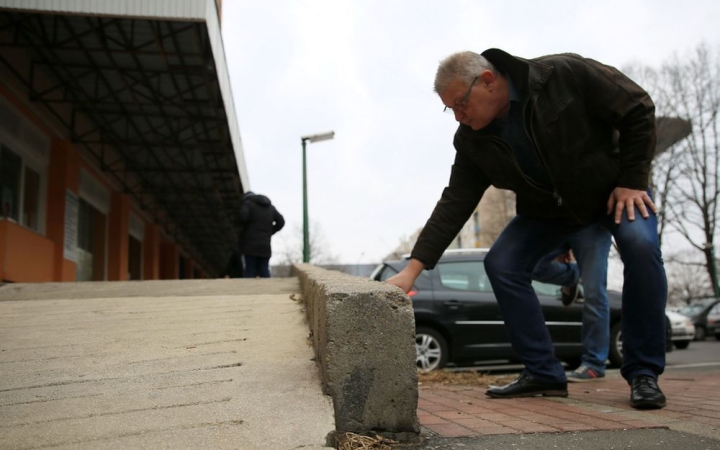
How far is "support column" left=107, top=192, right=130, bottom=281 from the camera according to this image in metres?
20.9

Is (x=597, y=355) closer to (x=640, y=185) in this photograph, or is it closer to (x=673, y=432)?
(x=640, y=185)

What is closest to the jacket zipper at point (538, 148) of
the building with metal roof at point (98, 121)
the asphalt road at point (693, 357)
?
the asphalt road at point (693, 357)

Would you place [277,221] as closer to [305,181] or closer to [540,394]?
[305,181]

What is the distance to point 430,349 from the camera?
7371 mm

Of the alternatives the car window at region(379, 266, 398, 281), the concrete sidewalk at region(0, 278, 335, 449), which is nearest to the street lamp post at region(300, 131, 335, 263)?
the car window at region(379, 266, 398, 281)

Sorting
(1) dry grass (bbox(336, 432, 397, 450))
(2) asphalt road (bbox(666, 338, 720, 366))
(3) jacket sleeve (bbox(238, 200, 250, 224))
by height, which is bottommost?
(2) asphalt road (bbox(666, 338, 720, 366))

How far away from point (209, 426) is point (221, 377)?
0.52 metres

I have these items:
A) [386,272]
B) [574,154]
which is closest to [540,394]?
[574,154]

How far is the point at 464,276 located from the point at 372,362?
585cm

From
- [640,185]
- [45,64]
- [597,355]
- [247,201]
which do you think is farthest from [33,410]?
[45,64]

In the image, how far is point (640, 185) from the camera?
3.07 m

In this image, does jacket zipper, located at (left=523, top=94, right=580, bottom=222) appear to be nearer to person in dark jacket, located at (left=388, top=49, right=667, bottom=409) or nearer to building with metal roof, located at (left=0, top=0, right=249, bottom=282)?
person in dark jacket, located at (left=388, top=49, right=667, bottom=409)

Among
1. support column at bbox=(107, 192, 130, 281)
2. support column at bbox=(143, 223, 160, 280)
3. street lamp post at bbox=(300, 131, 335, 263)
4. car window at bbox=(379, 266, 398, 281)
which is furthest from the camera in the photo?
support column at bbox=(143, 223, 160, 280)

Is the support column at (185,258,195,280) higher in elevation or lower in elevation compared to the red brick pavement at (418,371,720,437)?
higher
